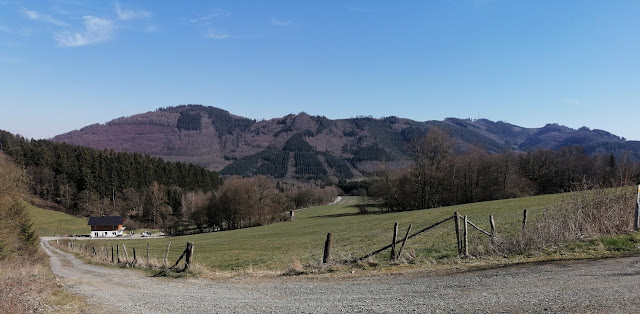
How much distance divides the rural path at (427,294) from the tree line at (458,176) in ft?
207

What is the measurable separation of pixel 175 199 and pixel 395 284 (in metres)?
126

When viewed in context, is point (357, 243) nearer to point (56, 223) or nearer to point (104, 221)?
point (104, 221)

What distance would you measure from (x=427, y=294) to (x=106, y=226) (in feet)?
375

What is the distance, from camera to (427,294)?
33.5ft

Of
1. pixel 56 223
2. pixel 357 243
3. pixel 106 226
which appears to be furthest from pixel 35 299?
pixel 56 223

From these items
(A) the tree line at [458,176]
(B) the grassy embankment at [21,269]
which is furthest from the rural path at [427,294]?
(A) the tree line at [458,176]

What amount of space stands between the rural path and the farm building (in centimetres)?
→ 10245

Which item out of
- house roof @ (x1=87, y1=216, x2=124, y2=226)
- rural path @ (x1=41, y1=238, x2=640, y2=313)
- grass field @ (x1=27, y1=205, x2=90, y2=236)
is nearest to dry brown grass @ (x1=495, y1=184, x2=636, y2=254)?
rural path @ (x1=41, y1=238, x2=640, y2=313)

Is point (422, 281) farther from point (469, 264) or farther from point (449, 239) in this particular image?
point (449, 239)

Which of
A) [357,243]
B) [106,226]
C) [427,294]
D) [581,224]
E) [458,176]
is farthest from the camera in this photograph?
[106,226]

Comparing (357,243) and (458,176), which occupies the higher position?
(458,176)

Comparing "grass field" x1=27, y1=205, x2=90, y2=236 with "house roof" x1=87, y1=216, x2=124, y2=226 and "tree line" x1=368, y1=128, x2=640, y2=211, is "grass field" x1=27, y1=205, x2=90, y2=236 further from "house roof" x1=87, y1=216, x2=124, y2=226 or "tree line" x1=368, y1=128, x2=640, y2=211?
"tree line" x1=368, y1=128, x2=640, y2=211

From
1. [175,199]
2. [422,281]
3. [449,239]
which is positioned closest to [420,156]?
[449,239]

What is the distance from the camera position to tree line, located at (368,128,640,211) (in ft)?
241
